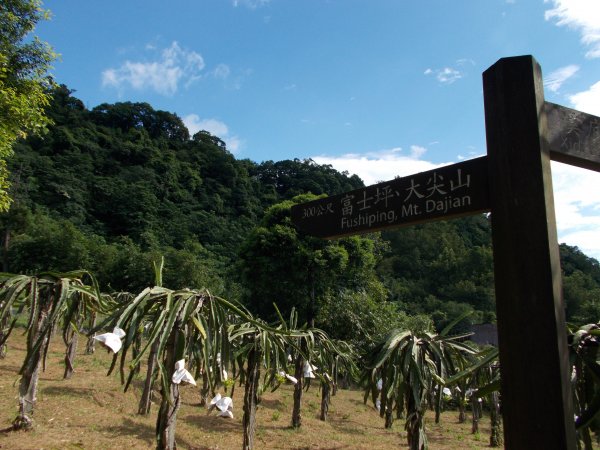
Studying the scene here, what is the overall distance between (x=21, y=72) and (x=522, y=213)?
8.68 meters

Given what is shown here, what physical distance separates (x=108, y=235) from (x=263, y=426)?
22.8 m

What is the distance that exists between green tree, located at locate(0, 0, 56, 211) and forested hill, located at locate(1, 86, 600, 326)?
1232 cm

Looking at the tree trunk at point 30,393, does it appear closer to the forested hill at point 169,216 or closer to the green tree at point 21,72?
the green tree at point 21,72

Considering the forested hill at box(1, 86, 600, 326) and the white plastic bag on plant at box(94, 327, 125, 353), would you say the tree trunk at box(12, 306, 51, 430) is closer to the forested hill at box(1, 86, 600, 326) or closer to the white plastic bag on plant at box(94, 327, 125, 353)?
the white plastic bag on plant at box(94, 327, 125, 353)

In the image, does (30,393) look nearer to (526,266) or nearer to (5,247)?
(526,266)

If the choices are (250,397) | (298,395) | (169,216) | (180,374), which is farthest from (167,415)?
(169,216)

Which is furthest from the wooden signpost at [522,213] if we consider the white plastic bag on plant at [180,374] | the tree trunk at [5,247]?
→ the tree trunk at [5,247]

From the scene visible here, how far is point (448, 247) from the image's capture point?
3888cm

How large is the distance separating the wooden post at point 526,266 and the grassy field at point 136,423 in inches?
248

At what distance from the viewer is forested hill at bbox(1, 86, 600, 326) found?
832 inches

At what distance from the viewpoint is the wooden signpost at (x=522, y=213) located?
152cm

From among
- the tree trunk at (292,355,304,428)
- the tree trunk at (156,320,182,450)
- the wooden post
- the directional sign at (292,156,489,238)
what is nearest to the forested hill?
the tree trunk at (292,355,304,428)

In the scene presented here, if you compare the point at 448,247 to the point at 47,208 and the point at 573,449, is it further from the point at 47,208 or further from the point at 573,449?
the point at 573,449

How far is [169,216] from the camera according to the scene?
33312 millimetres
